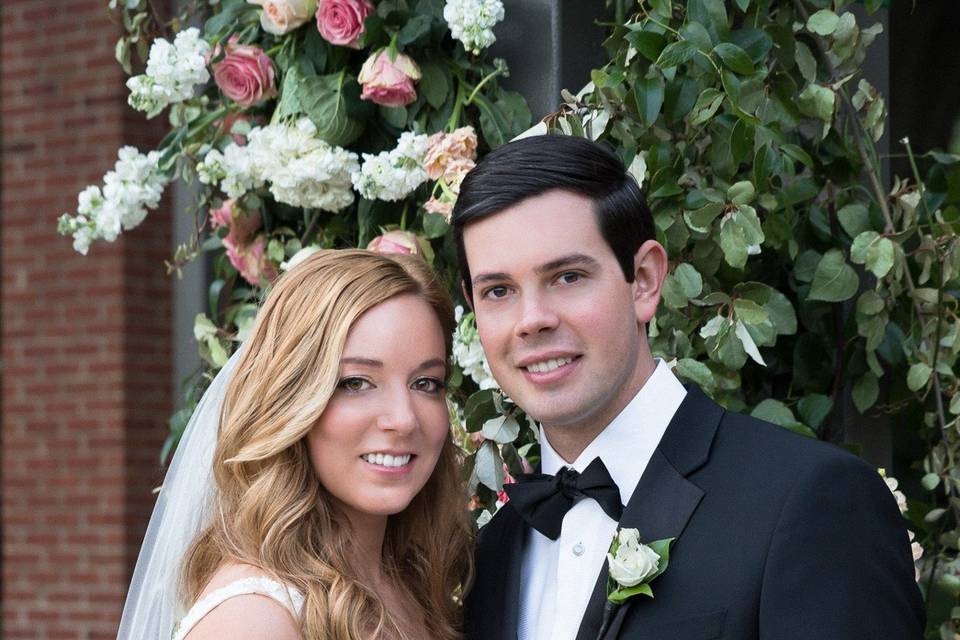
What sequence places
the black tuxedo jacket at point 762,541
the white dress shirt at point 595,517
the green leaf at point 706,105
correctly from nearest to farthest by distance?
the black tuxedo jacket at point 762,541, the white dress shirt at point 595,517, the green leaf at point 706,105

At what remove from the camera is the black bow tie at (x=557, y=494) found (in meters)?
2.21

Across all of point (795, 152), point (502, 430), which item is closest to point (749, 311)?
point (795, 152)

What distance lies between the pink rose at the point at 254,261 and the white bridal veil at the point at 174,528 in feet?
1.75

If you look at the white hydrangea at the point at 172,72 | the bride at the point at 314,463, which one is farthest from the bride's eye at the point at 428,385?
the white hydrangea at the point at 172,72

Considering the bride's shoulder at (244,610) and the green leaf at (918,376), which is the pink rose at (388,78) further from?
the green leaf at (918,376)

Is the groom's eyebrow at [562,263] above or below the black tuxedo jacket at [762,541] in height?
above

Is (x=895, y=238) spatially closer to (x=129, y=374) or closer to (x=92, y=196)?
(x=92, y=196)

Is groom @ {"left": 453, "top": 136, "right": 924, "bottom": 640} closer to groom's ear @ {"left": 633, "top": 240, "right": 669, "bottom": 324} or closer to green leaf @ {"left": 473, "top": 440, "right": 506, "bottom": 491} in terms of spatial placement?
groom's ear @ {"left": 633, "top": 240, "right": 669, "bottom": 324}

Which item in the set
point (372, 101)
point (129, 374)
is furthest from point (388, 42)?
point (129, 374)

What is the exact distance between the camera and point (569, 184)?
7.35ft

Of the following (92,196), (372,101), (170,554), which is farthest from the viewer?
(92,196)

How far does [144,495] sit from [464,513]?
310cm

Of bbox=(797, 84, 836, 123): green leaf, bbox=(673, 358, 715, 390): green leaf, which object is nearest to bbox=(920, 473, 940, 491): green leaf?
bbox=(673, 358, 715, 390): green leaf

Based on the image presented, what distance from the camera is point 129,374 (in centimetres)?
554
